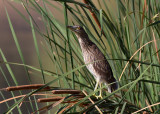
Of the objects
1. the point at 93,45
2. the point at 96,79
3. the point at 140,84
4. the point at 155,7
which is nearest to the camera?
the point at 140,84

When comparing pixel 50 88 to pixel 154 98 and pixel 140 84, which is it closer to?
pixel 140 84

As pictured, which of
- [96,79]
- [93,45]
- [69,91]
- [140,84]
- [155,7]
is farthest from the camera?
[93,45]

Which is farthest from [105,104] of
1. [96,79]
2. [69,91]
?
[96,79]

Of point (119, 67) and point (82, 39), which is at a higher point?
point (82, 39)

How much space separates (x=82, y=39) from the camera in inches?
49.0

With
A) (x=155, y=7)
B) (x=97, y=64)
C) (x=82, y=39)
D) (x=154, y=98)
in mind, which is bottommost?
(x=154, y=98)

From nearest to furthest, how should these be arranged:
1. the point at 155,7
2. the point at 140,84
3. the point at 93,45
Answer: the point at 140,84
the point at 155,7
the point at 93,45

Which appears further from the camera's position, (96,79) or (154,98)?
(96,79)

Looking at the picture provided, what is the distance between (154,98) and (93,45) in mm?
395

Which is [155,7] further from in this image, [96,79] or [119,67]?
[96,79]

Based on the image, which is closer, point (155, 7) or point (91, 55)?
point (155, 7)

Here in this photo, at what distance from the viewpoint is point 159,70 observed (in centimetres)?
106

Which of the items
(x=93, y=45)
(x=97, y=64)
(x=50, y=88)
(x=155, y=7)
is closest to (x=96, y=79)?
(x=97, y=64)

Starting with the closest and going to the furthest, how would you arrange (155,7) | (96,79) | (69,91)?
(69,91), (155,7), (96,79)
